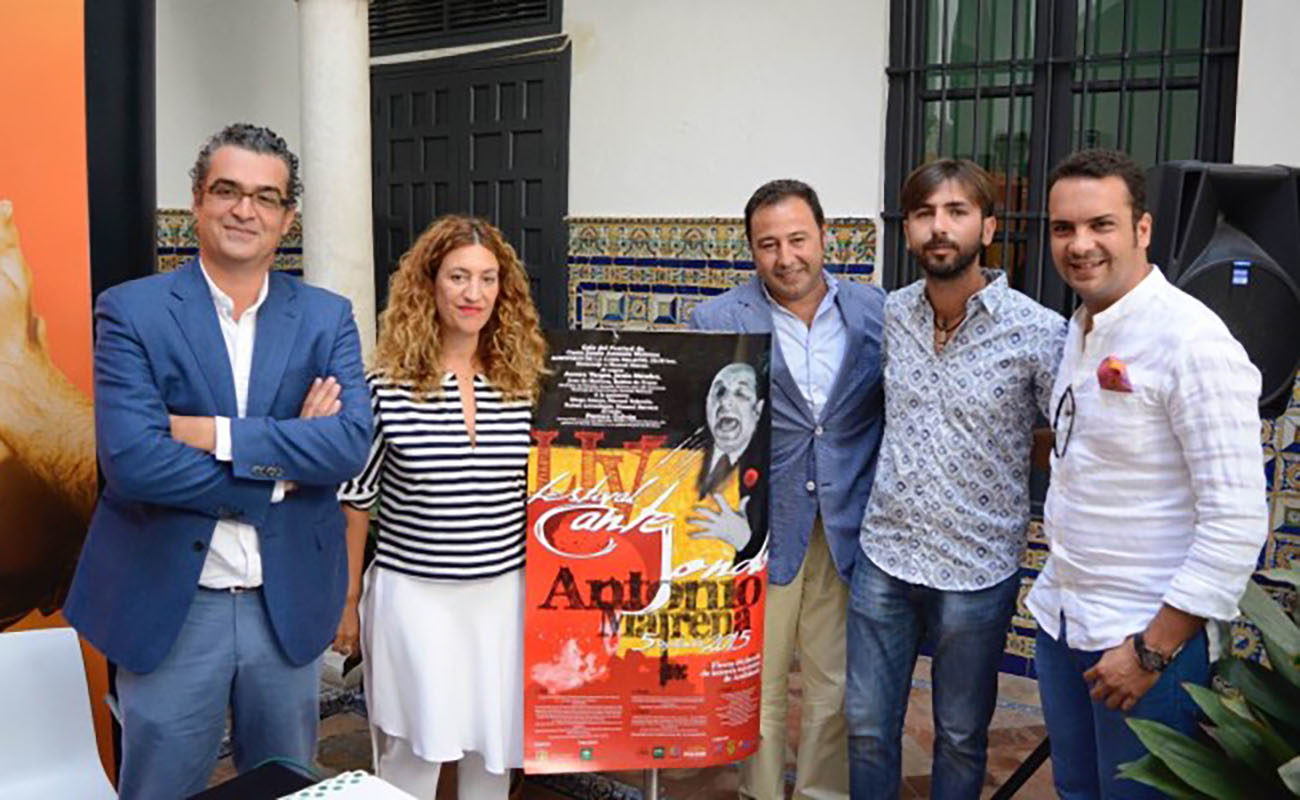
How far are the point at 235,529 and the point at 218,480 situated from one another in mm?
139

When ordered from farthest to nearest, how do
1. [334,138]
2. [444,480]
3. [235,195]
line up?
1. [334,138]
2. [444,480]
3. [235,195]

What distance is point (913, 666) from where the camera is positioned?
2.82m

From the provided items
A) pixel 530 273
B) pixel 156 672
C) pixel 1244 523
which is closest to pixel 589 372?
pixel 156 672

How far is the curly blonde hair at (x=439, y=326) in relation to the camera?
2.56 meters

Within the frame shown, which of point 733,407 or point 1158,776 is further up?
point 733,407

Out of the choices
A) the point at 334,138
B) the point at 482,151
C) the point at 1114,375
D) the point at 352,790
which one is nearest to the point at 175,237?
the point at 482,151

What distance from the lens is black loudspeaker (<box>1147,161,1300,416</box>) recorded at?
259cm

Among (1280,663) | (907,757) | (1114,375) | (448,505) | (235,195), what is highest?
(235,195)

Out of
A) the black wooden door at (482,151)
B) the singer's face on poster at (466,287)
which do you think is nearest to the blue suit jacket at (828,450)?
the singer's face on poster at (466,287)

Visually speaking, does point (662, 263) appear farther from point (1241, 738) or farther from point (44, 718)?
point (1241, 738)

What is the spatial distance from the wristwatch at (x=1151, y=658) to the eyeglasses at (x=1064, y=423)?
0.40 metres

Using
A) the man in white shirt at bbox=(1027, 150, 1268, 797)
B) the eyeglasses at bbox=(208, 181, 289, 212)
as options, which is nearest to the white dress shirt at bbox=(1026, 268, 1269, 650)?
the man in white shirt at bbox=(1027, 150, 1268, 797)

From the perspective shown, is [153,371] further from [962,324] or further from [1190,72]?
[1190,72]

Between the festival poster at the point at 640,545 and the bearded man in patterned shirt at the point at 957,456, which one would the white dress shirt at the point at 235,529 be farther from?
the bearded man in patterned shirt at the point at 957,456
